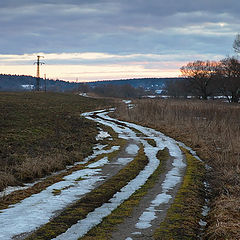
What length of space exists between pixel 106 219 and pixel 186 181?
12.7 feet

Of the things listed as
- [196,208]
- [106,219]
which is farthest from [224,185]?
[106,219]

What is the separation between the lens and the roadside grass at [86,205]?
17.7 ft

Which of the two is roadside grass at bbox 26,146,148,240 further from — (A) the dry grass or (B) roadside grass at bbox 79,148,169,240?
(A) the dry grass

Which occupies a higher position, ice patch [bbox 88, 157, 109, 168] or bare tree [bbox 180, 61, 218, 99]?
bare tree [bbox 180, 61, 218, 99]

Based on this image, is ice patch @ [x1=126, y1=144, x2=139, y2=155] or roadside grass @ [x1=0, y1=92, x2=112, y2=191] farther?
ice patch @ [x1=126, y1=144, x2=139, y2=155]

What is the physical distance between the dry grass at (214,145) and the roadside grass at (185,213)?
0.92ft

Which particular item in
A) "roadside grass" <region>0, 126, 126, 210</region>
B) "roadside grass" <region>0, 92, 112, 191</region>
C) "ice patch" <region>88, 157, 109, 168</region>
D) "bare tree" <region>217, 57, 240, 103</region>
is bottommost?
"ice patch" <region>88, 157, 109, 168</region>

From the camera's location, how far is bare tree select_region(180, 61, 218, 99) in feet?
230

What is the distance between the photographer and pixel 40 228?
552 centimetres

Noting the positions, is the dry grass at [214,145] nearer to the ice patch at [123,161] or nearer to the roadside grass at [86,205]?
the roadside grass at [86,205]

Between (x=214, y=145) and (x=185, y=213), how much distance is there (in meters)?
9.37

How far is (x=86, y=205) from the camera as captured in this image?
6.93 m


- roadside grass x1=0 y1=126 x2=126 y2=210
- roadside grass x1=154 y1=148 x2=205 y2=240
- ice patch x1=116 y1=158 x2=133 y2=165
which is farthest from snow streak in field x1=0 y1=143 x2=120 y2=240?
roadside grass x1=154 y1=148 x2=205 y2=240

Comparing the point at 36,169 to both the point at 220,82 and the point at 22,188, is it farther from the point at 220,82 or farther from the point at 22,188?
the point at 220,82
